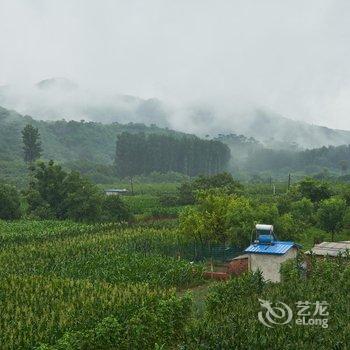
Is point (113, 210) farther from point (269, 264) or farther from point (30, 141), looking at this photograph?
point (30, 141)

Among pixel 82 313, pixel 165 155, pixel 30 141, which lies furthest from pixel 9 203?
pixel 165 155

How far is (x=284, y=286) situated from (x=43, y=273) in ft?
45.7

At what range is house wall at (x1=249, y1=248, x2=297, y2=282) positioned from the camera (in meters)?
26.6

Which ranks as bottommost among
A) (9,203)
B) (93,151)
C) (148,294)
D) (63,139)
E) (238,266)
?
(238,266)

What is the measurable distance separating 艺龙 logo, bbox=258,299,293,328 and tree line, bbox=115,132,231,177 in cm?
11892

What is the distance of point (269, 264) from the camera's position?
26.7 meters

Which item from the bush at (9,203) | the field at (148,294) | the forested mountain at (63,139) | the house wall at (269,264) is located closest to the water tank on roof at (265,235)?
the house wall at (269,264)

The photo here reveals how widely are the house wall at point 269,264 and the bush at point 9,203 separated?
118 ft

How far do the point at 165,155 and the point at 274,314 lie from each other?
12573 centimetres

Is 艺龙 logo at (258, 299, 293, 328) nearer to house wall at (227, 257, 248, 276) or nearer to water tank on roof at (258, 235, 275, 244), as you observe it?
house wall at (227, 257, 248, 276)

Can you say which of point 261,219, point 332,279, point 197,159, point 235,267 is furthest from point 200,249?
point 197,159

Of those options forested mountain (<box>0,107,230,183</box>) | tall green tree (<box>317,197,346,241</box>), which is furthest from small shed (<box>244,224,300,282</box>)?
forested mountain (<box>0,107,230,183</box>)

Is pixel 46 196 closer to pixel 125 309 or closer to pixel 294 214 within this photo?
pixel 294 214

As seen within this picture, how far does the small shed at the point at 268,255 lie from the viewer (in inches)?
1046
